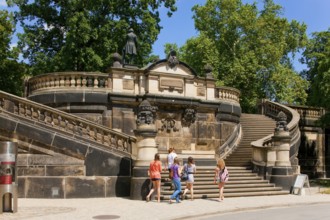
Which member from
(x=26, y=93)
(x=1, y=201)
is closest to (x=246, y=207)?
(x=1, y=201)

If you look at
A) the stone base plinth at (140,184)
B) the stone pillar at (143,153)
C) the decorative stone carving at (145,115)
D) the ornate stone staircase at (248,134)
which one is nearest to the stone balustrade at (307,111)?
the ornate stone staircase at (248,134)

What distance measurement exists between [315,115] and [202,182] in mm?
15344

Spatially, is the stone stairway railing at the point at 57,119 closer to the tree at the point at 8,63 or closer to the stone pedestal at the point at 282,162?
the stone pedestal at the point at 282,162

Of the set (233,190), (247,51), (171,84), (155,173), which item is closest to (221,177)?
(233,190)

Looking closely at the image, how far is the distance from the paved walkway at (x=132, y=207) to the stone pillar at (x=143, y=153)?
56 centimetres

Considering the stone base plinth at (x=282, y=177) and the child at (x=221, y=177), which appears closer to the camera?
the child at (x=221, y=177)

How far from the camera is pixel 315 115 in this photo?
96.6 feet

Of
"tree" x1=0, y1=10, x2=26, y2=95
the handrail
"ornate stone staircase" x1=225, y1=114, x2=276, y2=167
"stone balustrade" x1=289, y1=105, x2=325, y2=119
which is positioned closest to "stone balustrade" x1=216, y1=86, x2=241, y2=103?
"ornate stone staircase" x1=225, y1=114, x2=276, y2=167

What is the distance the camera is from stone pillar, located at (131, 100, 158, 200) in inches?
596

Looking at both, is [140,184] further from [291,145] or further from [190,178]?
[291,145]

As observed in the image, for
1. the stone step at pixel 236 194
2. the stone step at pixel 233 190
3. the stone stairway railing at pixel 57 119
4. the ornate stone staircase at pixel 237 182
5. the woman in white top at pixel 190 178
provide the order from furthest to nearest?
the ornate stone staircase at pixel 237 182 → the stone step at pixel 233 190 → the stone step at pixel 236 194 → the stone stairway railing at pixel 57 119 → the woman in white top at pixel 190 178

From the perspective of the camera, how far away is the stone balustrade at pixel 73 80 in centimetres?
1928

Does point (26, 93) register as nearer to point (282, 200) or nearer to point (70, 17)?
point (70, 17)

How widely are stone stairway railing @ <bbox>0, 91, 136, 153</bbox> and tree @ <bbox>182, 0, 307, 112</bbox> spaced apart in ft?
69.3
